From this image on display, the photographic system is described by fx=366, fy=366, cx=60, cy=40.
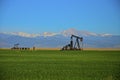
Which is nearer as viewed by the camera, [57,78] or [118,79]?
[118,79]

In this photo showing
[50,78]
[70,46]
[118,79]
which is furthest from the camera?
[70,46]

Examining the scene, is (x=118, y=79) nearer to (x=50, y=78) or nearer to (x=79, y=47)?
(x=50, y=78)

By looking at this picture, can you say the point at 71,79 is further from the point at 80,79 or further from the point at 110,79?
the point at 110,79

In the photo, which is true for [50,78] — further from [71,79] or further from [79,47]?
[79,47]

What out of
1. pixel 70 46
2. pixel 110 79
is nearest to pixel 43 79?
pixel 110 79

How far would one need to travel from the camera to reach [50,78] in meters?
20.1

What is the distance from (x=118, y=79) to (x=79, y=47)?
90.4 metres

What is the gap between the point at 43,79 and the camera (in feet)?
63.9

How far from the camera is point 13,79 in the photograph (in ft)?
64.8

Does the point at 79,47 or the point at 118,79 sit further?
the point at 79,47

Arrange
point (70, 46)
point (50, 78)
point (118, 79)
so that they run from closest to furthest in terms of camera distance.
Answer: point (118, 79) → point (50, 78) → point (70, 46)

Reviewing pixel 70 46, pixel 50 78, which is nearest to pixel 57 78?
pixel 50 78

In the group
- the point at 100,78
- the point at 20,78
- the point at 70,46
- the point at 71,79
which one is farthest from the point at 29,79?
the point at 70,46

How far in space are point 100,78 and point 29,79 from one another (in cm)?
389
